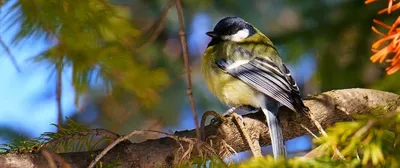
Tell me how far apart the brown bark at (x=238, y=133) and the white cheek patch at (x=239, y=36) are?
67cm

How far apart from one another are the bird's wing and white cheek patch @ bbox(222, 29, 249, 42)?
198 mm

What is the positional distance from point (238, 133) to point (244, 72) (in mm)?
786

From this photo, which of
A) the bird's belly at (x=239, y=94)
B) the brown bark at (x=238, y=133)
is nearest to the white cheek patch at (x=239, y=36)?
the bird's belly at (x=239, y=94)

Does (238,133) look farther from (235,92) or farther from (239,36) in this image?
(239,36)

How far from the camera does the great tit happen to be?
7.80 feet

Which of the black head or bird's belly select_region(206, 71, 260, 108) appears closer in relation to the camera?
bird's belly select_region(206, 71, 260, 108)

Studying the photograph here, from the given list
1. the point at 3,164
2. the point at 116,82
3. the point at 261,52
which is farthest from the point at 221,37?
the point at 3,164

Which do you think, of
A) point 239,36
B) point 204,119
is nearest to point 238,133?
point 204,119

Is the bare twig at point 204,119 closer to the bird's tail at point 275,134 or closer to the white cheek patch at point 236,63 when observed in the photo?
the bird's tail at point 275,134

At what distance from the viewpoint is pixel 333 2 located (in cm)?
349

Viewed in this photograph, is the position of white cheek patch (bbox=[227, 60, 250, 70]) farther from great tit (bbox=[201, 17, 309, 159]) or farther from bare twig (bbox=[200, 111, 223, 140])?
bare twig (bbox=[200, 111, 223, 140])

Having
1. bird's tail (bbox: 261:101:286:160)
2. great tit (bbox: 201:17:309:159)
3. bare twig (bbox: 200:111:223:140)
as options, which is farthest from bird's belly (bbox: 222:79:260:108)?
bare twig (bbox: 200:111:223:140)

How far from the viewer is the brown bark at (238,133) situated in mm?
1442

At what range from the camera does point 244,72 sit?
8.24ft
